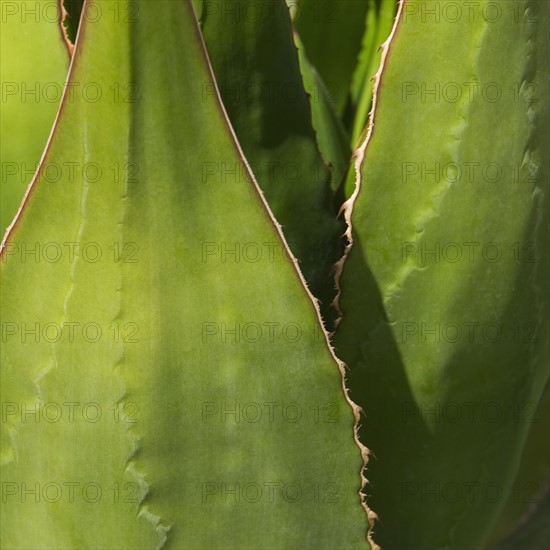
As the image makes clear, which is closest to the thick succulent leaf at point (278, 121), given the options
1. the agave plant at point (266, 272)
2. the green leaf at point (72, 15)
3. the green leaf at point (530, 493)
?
the agave plant at point (266, 272)

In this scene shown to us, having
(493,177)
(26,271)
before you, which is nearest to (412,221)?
(493,177)

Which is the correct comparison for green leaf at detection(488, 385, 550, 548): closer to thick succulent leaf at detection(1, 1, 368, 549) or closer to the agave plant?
the agave plant

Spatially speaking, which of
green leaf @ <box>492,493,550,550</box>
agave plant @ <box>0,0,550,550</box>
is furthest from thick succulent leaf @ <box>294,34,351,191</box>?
green leaf @ <box>492,493,550,550</box>

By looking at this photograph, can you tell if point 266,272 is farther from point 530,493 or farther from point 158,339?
point 530,493

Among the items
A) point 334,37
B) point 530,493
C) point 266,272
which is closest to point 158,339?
point 266,272

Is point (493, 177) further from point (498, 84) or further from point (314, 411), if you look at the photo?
point (314, 411)
